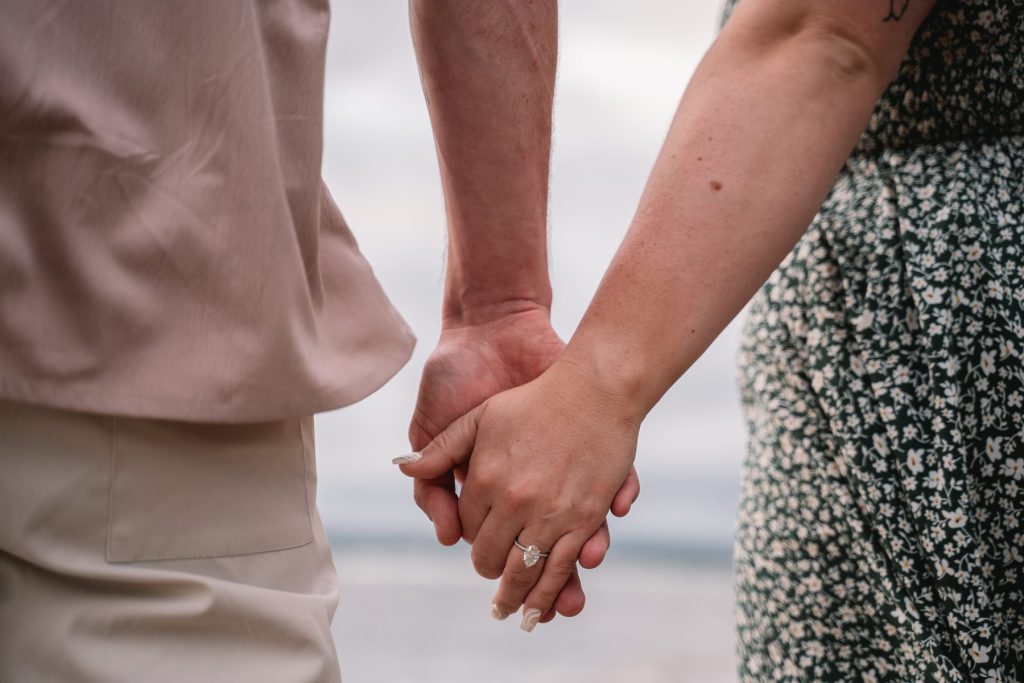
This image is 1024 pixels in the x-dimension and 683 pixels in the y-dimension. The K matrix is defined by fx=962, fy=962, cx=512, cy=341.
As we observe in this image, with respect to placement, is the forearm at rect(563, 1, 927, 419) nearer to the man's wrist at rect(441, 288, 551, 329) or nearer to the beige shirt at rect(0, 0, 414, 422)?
the man's wrist at rect(441, 288, 551, 329)

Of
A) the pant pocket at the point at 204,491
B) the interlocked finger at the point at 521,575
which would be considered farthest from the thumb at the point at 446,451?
the pant pocket at the point at 204,491

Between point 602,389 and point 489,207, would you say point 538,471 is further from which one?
point 489,207

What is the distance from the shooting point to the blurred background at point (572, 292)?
4648 millimetres

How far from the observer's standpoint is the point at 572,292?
4.72 metres

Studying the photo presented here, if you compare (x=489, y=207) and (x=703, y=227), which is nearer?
(x=703, y=227)

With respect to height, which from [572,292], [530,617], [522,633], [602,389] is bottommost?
[522,633]

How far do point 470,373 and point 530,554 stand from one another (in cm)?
23

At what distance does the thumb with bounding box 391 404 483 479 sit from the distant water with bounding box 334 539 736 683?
89.1 inches

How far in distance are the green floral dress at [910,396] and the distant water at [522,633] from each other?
225cm

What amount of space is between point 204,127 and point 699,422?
195 inches

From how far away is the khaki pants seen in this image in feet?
2.00

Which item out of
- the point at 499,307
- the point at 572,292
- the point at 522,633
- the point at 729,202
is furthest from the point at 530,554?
the point at 572,292

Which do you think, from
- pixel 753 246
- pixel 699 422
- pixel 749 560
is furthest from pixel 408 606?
pixel 753 246

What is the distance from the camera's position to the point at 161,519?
65 cm
